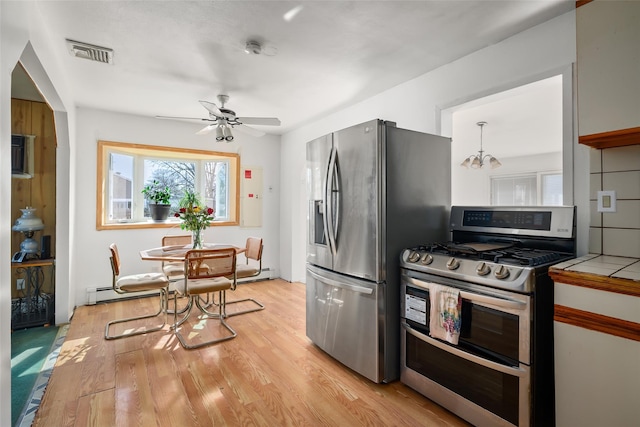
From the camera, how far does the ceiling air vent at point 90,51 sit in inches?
96.4

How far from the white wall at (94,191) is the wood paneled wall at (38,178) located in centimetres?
31

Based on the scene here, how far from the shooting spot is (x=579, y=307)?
146cm

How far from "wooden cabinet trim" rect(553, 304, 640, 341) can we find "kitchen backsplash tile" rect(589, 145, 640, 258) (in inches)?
26.4

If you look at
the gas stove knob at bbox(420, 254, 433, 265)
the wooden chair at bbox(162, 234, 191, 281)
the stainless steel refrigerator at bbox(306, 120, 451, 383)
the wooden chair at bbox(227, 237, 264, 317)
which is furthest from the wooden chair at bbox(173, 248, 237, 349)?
the gas stove knob at bbox(420, 254, 433, 265)

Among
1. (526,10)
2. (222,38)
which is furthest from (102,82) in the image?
(526,10)

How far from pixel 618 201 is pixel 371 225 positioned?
1.40 meters

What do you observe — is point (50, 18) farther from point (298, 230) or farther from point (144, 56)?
point (298, 230)

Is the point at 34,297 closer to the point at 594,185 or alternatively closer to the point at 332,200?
the point at 332,200

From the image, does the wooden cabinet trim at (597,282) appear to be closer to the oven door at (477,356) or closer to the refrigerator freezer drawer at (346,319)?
the oven door at (477,356)

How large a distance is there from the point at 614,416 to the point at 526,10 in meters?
2.22

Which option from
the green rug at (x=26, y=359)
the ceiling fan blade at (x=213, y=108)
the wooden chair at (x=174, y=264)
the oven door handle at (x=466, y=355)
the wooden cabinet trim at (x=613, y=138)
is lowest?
the green rug at (x=26, y=359)

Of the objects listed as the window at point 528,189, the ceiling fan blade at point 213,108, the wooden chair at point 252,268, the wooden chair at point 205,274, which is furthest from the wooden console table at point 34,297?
the window at point 528,189

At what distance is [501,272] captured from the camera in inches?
65.0

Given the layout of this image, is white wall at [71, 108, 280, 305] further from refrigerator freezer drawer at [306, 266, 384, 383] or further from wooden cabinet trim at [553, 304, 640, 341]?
wooden cabinet trim at [553, 304, 640, 341]
